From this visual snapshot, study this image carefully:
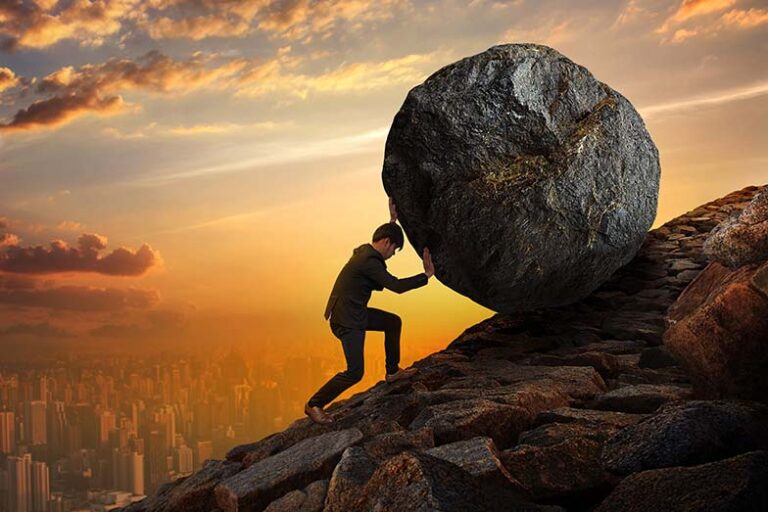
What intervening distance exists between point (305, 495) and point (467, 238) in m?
5.49

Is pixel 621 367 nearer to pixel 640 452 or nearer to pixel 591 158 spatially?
pixel 591 158

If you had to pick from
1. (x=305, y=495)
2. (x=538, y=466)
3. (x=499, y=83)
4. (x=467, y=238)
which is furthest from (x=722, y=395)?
(x=499, y=83)

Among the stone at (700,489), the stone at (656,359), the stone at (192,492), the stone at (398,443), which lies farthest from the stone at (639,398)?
the stone at (192,492)

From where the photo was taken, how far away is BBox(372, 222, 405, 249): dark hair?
9809mm

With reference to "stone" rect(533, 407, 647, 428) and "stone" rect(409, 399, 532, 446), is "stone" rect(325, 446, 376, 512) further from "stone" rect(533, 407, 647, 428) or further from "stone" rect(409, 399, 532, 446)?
"stone" rect(533, 407, 647, 428)

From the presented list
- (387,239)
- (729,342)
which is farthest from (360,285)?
(729,342)

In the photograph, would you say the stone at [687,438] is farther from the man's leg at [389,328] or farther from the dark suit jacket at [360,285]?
the man's leg at [389,328]

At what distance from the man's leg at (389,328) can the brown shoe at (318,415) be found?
1.22 metres

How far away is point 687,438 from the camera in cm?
555

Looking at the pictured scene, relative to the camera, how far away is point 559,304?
41.2 feet

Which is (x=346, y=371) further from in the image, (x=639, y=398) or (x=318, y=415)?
(x=639, y=398)

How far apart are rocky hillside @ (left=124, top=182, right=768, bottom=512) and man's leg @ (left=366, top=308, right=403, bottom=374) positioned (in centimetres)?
43

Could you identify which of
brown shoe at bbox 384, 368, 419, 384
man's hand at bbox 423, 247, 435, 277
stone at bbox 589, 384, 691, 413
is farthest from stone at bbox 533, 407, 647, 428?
brown shoe at bbox 384, 368, 419, 384

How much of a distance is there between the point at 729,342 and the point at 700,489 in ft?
9.14
